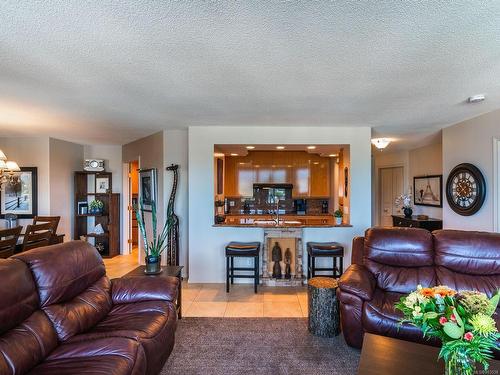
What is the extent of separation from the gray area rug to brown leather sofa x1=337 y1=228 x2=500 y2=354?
10.8 inches

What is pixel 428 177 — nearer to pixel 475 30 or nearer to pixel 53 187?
pixel 475 30

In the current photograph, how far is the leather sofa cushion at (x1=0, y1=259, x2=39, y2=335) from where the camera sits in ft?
5.30

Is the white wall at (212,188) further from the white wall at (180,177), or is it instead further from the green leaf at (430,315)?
the green leaf at (430,315)

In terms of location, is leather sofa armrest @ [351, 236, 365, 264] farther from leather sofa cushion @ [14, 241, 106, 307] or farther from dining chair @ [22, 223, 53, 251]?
dining chair @ [22, 223, 53, 251]

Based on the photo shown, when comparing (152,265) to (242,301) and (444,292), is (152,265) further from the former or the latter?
(444,292)

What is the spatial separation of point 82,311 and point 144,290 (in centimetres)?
50

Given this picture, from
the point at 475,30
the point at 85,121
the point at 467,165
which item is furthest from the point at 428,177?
the point at 85,121

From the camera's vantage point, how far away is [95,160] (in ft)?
20.5

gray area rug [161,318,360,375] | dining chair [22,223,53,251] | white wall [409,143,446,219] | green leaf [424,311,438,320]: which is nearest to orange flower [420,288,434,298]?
green leaf [424,311,438,320]

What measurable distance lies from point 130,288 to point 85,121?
270cm

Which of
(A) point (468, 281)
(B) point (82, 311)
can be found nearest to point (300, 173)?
(A) point (468, 281)

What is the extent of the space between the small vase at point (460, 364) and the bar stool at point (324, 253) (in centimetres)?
267

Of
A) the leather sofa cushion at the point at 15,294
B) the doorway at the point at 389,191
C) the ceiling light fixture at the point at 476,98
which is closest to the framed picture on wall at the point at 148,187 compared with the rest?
the leather sofa cushion at the point at 15,294

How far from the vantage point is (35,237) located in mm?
3820
